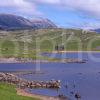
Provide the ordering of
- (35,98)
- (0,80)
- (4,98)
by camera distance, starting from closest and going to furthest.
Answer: (4,98) → (35,98) → (0,80)

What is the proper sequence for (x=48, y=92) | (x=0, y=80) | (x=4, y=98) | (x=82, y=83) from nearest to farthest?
(x=4, y=98), (x=48, y=92), (x=0, y=80), (x=82, y=83)

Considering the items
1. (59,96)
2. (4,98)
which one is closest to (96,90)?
(59,96)

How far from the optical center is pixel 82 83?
108312 mm

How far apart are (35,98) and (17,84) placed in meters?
22.5

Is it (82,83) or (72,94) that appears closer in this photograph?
(72,94)

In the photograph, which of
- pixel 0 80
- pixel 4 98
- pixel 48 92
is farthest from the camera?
pixel 0 80

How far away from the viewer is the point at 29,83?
100812 millimetres

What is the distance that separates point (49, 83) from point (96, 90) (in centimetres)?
1295

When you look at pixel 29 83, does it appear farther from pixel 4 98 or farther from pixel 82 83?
pixel 4 98

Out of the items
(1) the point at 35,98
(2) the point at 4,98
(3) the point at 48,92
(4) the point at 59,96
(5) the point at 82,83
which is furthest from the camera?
(5) the point at 82,83

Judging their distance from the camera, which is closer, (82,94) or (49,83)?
(82,94)

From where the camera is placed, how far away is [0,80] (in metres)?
101

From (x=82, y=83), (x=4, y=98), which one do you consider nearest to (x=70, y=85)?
(x=82, y=83)

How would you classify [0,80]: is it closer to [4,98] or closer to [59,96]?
[59,96]
